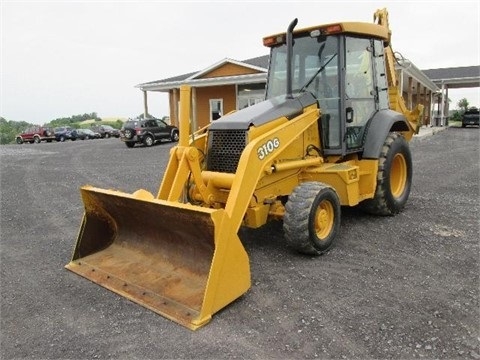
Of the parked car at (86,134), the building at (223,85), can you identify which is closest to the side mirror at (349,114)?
the building at (223,85)

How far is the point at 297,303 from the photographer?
3.62 metres

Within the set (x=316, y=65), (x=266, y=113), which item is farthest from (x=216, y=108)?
(x=266, y=113)

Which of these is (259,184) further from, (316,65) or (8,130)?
(8,130)

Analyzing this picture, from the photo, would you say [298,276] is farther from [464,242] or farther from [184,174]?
[464,242]

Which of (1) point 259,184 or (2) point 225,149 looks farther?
(2) point 225,149

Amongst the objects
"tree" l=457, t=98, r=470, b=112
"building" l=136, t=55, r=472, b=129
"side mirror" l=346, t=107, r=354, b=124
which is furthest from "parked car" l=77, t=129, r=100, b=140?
"tree" l=457, t=98, r=470, b=112

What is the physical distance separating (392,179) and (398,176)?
0.11 meters

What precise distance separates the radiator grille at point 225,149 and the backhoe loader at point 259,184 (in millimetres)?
12

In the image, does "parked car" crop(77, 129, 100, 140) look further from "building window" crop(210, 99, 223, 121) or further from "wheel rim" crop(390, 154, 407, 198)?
"wheel rim" crop(390, 154, 407, 198)

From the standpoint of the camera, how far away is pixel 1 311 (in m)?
3.66

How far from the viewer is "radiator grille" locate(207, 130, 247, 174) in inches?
180

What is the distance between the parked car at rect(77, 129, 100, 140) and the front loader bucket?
107 ft

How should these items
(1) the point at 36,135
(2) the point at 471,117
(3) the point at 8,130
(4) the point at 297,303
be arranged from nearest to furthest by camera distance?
1. (4) the point at 297,303
2. (2) the point at 471,117
3. (1) the point at 36,135
4. (3) the point at 8,130

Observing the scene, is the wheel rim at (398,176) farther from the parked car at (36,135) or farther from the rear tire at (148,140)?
the parked car at (36,135)
